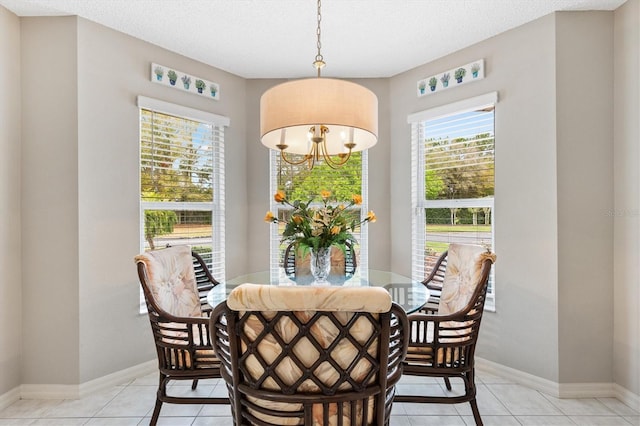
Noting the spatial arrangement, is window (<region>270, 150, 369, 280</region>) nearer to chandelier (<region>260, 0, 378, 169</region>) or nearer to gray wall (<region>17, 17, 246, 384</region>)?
gray wall (<region>17, 17, 246, 384</region>)

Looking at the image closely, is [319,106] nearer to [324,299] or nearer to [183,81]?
[324,299]

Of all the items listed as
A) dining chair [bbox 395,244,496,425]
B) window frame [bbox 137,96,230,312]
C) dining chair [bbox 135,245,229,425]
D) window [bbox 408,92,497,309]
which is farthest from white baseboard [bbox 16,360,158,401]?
window [bbox 408,92,497,309]

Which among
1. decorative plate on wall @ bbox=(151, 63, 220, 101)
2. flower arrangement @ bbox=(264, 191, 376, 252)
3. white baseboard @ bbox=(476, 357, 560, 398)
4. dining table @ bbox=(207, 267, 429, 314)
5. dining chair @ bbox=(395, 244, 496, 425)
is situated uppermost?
decorative plate on wall @ bbox=(151, 63, 220, 101)

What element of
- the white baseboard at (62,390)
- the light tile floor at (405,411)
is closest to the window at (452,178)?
the light tile floor at (405,411)

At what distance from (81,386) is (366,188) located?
272cm

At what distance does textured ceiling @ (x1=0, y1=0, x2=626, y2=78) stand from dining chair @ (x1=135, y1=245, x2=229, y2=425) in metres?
1.62

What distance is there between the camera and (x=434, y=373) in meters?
1.85

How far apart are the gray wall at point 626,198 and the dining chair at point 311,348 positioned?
202 cm

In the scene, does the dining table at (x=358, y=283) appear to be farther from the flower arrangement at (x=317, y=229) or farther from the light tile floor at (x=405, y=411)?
the light tile floor at (x=405, y=411)

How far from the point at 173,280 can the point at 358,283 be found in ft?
3.68

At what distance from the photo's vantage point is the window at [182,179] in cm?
278

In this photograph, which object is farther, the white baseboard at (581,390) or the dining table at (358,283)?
the white baseboard at (581,390)

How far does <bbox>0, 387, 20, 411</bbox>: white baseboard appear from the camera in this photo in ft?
7.25

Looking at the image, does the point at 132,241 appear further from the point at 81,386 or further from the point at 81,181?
the point at 81,386
